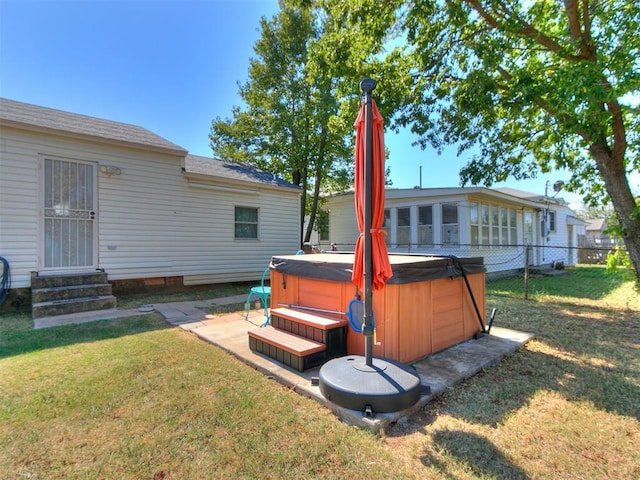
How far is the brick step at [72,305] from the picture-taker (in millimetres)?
5410

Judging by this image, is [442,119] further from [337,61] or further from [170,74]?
[170,74]

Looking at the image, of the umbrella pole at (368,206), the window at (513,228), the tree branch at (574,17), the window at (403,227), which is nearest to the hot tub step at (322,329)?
the umbrella pole at (368,206)

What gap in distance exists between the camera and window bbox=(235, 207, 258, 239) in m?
9.41

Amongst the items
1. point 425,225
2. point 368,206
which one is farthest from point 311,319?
point 425,225

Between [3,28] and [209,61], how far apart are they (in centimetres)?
589

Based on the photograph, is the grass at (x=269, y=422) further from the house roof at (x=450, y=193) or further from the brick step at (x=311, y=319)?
the house roof at (x=450, y=193)

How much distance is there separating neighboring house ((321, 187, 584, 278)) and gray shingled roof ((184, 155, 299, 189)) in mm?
4360

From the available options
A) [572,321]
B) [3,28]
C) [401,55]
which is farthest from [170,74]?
[572,321]

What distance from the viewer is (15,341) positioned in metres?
4.17

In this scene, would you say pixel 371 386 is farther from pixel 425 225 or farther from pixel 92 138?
pixel 425 225

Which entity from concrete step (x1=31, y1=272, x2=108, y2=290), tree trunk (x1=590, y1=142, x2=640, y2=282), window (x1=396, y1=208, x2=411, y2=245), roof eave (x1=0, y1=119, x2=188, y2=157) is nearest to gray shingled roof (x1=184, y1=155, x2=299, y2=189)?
roof eave (x1=0, y1=119, x2=188, y2=157)

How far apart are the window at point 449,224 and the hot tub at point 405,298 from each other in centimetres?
707

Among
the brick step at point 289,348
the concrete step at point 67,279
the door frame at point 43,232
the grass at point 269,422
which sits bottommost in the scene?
the grass at point 269,422

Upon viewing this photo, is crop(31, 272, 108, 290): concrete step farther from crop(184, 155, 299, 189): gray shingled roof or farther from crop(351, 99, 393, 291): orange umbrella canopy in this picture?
crop(351, 99, 393, 291): orange umbrella canopy
